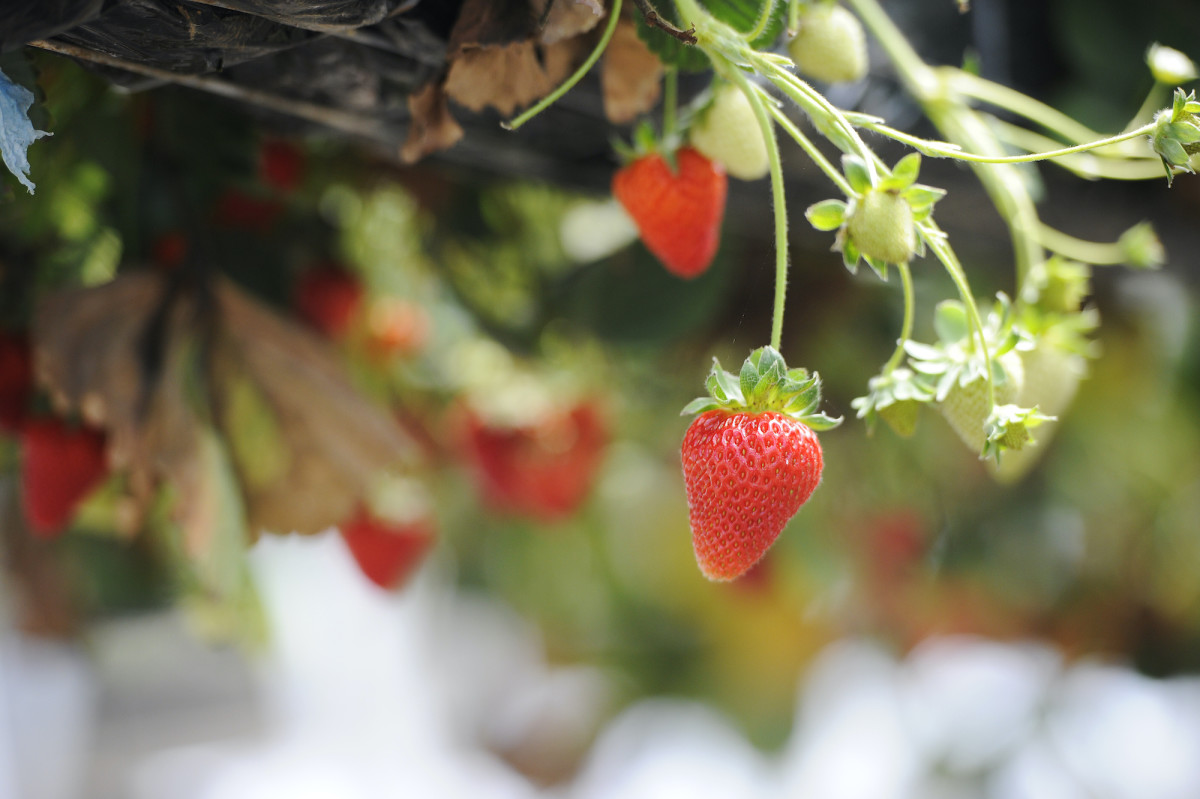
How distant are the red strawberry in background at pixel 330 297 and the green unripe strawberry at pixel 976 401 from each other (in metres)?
0.50

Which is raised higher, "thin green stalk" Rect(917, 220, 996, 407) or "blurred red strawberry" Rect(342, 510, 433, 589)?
"thin green stalk" Rect(917, 220, 996, 407)

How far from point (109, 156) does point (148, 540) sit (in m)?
0.49

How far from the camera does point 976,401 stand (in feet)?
0.87

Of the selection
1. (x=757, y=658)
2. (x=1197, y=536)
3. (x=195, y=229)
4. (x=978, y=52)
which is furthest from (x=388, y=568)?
(x=1197, y=536)

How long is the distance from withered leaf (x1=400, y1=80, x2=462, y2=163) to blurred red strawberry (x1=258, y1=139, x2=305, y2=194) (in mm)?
337

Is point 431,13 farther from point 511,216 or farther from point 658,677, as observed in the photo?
point 658,677

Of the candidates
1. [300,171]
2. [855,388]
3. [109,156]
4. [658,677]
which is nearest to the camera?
[109,156]

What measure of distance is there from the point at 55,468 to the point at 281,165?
26 cm

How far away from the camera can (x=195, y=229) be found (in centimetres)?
54

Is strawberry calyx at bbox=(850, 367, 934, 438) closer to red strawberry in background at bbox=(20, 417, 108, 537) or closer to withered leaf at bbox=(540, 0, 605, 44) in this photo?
withered leaf at bbox=(540, 0, 605, 44)

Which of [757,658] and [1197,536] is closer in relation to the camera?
[1197,536]

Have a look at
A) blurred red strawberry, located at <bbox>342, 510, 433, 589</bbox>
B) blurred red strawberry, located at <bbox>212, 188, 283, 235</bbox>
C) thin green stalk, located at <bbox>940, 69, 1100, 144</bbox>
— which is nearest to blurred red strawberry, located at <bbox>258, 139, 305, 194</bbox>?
blurred red strawberry, located at <bbox>212, 188, 283, 235</bbox>

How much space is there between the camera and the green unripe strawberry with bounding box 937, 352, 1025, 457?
0.26 metres

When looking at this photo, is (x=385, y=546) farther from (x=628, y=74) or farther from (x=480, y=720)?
(x=480, y=720)
